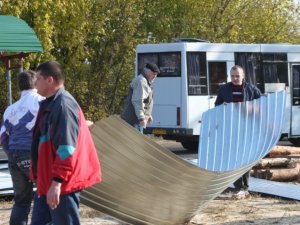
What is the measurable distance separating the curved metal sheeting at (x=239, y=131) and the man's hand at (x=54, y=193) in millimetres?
3987

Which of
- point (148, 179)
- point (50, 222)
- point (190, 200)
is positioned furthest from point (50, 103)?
point (190, 200)

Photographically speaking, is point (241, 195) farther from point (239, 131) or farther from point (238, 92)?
point (238, 92)

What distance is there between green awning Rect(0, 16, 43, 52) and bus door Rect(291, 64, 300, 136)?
9352 mm

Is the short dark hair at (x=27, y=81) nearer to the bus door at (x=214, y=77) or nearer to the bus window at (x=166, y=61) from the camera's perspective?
the bus window at (x=166, y=61)

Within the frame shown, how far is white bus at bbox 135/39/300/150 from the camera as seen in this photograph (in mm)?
18000

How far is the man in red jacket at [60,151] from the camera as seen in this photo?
4836mm

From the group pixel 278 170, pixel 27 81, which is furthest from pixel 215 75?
pixel 27 81

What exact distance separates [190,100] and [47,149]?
1310cm

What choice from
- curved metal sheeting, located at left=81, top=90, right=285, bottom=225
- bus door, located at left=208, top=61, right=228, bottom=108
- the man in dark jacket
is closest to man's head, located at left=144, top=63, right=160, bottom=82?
the man in dark jacket

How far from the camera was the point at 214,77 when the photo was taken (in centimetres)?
1834

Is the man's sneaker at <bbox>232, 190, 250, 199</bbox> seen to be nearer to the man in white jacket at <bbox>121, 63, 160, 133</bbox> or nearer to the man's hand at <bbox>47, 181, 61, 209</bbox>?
the man in white jacket at <bbox>121, 63, 160, 133</bbox>

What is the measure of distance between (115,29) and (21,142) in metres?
17.6

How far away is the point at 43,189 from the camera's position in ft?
16.7

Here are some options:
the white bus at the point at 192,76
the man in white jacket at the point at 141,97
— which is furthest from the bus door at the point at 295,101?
the man in white jacket at the point at 141,97
